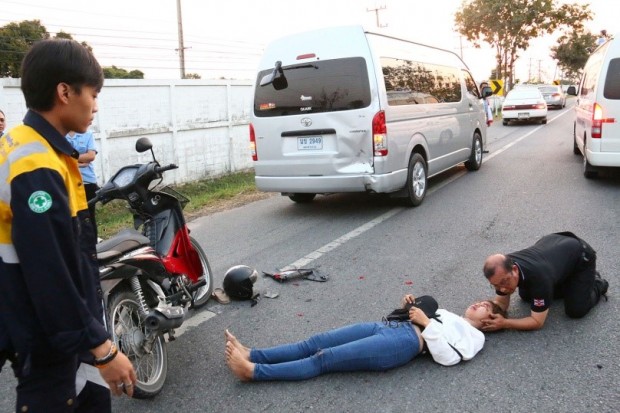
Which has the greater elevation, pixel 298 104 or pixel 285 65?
pixel 285 65

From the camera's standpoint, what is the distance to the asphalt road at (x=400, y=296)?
9.91ft

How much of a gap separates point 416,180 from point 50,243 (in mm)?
6761

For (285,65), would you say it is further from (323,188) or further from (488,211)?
(488,211)

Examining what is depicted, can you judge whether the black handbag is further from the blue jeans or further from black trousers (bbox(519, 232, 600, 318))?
black trousers (bbox(519, 232, 600, 318))

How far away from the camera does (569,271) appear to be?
147 inches

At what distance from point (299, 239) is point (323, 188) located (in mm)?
1078

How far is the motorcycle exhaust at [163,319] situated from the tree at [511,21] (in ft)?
123

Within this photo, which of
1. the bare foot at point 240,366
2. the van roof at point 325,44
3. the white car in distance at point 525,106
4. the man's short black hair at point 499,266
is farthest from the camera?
the white car in distance at point 525,106

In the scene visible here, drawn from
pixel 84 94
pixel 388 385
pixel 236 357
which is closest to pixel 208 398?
pixel 236 357

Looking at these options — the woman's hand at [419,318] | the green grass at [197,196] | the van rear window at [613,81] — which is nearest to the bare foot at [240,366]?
the woman's hand at [419,318]

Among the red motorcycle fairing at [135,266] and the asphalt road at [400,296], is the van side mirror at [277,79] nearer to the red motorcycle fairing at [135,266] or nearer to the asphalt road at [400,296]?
the asphalt road at [400,296]

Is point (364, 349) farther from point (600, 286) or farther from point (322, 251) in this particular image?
point (322, 251)

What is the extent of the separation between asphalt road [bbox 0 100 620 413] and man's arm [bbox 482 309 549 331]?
80mm

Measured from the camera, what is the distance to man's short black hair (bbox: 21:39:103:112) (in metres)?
1.59
